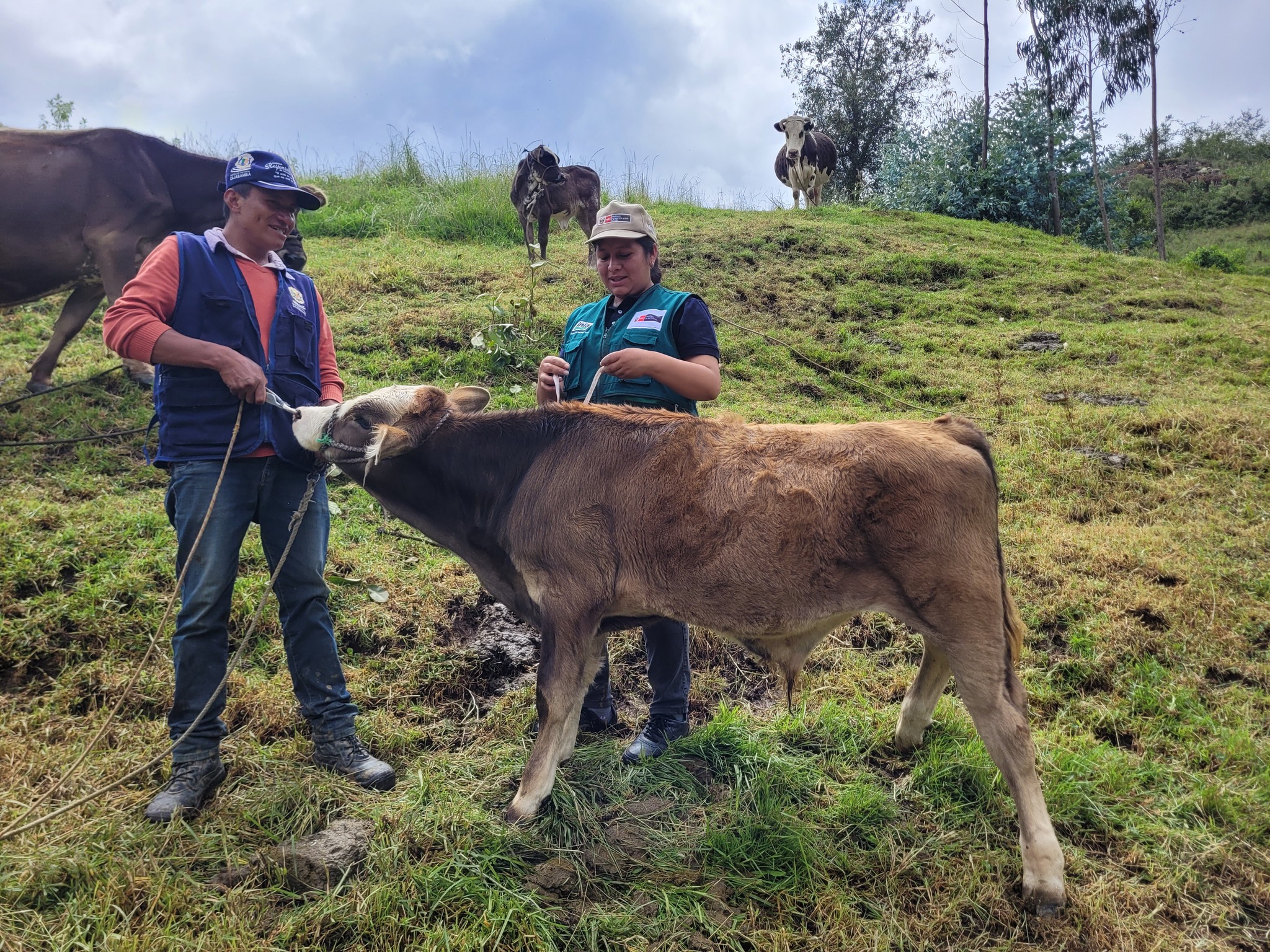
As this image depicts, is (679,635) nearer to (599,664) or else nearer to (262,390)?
(599,664)

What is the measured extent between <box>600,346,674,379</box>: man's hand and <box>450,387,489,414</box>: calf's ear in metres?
0.82

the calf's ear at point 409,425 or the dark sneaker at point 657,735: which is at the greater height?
the calf's ear at point 409,425

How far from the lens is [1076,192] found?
1978 cm

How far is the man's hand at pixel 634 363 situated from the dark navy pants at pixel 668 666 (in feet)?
3.87

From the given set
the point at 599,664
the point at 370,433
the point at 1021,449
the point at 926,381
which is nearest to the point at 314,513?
the point at 370,433

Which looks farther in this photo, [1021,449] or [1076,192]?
[1076,192]

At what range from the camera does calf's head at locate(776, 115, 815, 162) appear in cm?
1888

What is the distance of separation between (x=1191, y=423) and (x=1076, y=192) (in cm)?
1522

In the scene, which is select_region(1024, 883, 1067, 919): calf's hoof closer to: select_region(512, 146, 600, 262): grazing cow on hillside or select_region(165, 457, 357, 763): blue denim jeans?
select_region(165, 457, 357, 763): blue denim jeans

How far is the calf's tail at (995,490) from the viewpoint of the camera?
3361mm

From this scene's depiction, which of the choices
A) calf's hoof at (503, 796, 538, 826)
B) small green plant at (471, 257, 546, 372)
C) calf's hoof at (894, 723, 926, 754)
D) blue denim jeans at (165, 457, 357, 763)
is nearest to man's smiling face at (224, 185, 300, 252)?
blue denim jeans at (165, 457, 357, 763)

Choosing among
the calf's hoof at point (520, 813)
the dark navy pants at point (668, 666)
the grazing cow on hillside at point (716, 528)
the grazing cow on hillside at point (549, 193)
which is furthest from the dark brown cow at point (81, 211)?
the calf's hoof at point (520, 813)

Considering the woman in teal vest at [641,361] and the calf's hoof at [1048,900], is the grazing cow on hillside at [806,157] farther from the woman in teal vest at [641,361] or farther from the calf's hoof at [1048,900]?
the calf's hoof at [1048,900]

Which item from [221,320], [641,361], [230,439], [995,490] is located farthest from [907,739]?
[221,320]
